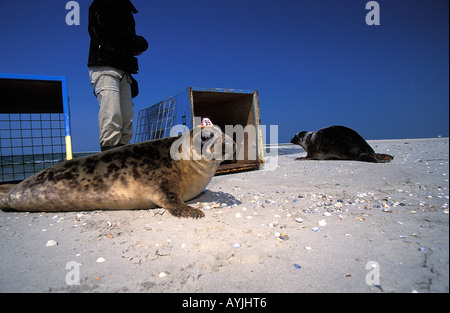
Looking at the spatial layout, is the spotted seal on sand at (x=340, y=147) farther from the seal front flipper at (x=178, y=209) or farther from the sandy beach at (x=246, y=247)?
the seal front flipper at (x=178, y=209)

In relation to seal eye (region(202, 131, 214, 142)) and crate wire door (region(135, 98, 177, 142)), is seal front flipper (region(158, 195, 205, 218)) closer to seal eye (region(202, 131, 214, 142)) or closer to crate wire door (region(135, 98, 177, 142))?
seal eye (region(202, 131, 214, 142))

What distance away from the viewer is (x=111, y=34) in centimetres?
353

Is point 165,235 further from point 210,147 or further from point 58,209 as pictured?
point 58,209

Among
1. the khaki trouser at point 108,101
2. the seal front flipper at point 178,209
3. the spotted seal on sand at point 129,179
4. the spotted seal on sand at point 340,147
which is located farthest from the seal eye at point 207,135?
the spotted seal on sand at point 340,147

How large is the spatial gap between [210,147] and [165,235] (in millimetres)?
1009

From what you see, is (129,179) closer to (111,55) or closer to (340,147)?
(111,55)

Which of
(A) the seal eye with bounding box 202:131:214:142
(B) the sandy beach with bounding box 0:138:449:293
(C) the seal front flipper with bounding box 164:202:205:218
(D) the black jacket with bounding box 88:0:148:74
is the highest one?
(D) the black jacket with bounding box 88:0:148:74

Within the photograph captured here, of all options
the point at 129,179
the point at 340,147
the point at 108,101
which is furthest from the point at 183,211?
the point at 340,147

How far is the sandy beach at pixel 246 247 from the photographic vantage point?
1174mm

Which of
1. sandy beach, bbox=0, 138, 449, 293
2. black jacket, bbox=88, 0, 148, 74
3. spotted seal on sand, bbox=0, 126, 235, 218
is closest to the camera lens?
sandy beach, bbox=0, 138, 449, 293

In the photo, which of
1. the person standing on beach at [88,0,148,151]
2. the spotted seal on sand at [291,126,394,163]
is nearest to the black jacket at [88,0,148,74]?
the person standing on beach at [88,0,148,151]

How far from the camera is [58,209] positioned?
260 centimetres

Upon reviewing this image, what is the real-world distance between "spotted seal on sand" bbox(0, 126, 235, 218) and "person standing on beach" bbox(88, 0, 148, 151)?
1033mm

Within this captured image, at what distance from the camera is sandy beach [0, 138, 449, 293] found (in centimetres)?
117
